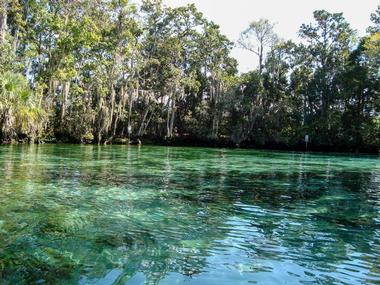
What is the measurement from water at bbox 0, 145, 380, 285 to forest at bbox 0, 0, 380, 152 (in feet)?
92.4

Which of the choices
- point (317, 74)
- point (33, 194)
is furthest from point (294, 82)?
point (33, 194)

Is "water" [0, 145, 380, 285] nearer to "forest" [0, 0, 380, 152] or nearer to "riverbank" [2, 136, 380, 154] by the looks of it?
"forest" [0, 0, 380, 152]

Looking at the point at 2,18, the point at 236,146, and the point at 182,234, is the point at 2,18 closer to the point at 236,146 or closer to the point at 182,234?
the point at 182,234

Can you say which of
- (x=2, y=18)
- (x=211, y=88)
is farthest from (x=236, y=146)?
(x=2, y=18)

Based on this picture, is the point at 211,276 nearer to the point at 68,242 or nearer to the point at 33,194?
the point at 68,242

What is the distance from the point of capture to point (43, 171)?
45.1ft

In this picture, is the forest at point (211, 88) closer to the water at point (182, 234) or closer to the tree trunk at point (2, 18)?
the tree trunk at point (2, 18)

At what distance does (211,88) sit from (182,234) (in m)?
40.1

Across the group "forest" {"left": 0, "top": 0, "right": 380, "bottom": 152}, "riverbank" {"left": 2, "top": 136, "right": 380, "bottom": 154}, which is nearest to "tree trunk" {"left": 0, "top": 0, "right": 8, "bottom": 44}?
"forest" {"left": 0, "top": 0, "right": 380, "bottom": 152}

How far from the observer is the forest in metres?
38.2

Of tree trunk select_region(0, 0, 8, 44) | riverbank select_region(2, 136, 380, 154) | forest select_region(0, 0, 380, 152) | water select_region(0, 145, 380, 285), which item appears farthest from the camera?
riverbank select_region(2, 136, 380, 154)

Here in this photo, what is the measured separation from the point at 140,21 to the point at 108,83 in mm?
7571

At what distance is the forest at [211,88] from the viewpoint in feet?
125

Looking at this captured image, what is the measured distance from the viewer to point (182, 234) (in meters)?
6.25
